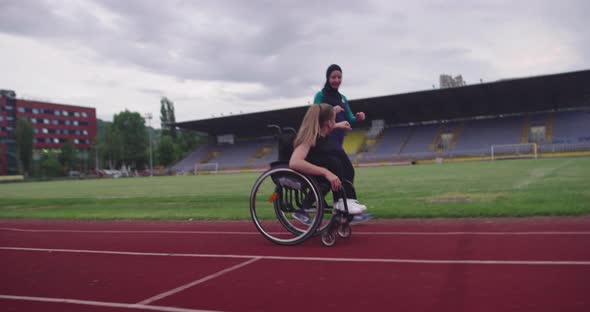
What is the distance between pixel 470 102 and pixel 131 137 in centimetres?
7251

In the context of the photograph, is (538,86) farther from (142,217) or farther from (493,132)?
(142,217)

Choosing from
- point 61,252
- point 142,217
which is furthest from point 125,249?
point 142,217

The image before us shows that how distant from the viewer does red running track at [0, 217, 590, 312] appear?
2.56m

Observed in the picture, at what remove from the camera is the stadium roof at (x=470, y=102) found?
3753 cm

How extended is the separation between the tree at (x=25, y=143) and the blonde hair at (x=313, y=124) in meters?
86.8

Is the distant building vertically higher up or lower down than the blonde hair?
higher up

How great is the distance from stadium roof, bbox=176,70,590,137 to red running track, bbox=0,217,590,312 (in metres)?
37.8

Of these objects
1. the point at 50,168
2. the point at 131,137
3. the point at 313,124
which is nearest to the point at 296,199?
the point at 313,124

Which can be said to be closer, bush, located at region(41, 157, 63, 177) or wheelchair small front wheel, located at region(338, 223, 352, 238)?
wheelchair small front wheel, located at region(338, 223, 352, 238)

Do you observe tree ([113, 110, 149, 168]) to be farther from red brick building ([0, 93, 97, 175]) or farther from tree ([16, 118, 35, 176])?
tree ([16, 118, 35, 176])

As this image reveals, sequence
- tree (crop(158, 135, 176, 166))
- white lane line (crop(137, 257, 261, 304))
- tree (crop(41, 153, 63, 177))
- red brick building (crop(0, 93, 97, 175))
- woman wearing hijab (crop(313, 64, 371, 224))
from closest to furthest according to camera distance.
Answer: white lane line (crop(137, 257, 261, 304)), woman wearing hijab (crop(313, 64, 371, 224)), tree (crop(41, 153, 63, 177)), red brick building (crop(0, 93, 97, 175)), tree (crop(158, 135, 176, 166))

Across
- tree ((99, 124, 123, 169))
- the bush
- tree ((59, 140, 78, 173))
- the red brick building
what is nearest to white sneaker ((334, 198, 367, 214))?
the bush

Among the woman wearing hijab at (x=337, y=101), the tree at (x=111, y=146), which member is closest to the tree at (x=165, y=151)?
the tree at (x=111, y=146)

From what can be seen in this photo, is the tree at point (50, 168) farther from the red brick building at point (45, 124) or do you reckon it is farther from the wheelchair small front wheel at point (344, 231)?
the wheelchair small front wheel at point (344, 231)
